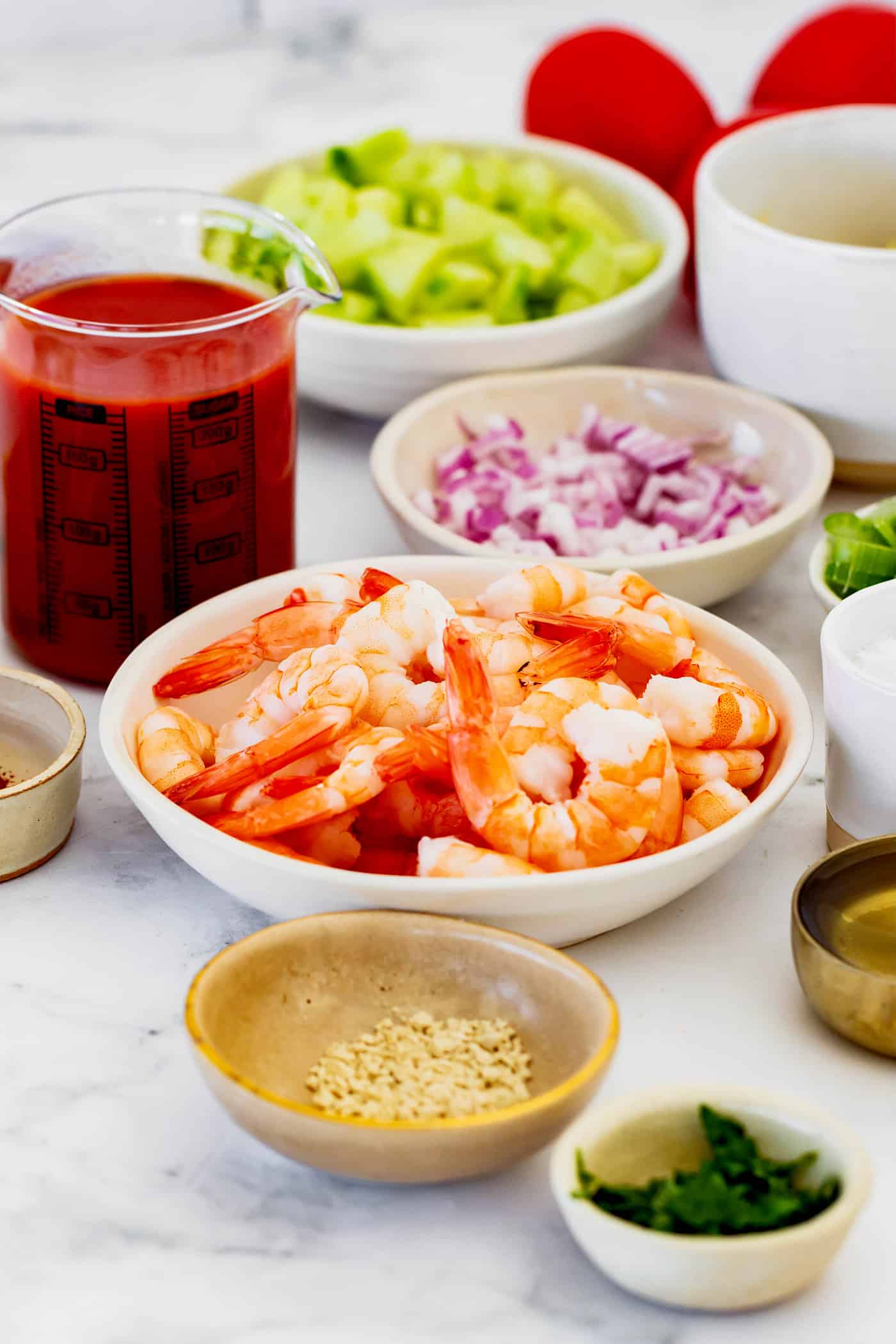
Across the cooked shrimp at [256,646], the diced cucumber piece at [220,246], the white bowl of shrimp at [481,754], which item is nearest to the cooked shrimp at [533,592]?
the white bowl of shrimp at [481,754]

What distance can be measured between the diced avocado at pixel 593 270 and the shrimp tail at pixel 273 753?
790 millimetres

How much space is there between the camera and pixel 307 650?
118cm

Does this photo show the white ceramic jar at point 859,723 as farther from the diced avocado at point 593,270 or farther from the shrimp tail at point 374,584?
the diced avocado at point 593,270

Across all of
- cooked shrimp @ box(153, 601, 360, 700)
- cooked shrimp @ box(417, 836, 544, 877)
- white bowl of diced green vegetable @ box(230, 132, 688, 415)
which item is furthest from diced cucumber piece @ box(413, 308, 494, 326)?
cooked shrimp @ box(417, 836, 544, 877)

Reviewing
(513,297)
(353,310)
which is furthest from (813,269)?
(353,310)

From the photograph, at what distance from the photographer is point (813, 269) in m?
1.58

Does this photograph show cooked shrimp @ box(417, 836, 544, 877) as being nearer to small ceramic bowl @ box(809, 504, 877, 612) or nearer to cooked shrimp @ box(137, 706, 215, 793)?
cooked shrimp @ box(137, 706, 215, 793)

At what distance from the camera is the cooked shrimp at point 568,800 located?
105 centimetres

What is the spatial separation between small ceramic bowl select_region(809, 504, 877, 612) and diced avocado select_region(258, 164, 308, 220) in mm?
710

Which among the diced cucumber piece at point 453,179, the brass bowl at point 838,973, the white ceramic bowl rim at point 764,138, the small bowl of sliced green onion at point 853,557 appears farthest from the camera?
the diced cucumber piece at point 453,179

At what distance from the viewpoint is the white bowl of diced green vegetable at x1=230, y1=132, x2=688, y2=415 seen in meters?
1.68

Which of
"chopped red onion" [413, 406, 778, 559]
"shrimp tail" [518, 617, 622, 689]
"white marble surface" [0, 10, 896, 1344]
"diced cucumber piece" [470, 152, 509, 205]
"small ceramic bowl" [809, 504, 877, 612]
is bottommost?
"white marble surface" [0, 10, 896, 1344]

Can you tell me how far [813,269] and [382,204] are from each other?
1.60 feet

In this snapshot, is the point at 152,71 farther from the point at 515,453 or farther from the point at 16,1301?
the point at 16,1301
